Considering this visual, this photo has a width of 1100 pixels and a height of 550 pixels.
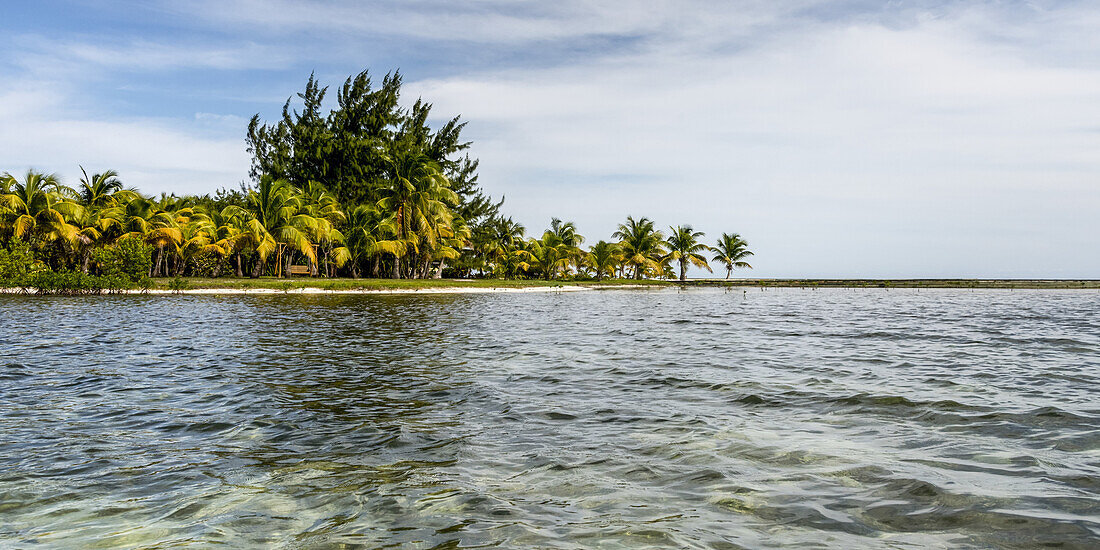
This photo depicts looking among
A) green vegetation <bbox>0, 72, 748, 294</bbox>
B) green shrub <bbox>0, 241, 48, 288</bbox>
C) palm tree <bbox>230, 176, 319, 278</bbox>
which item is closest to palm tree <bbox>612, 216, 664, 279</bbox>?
green vegetation <bbox>0, 72, 748, 294</bbox>

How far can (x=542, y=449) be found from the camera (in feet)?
18.0

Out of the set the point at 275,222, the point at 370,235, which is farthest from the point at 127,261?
the point at 370,235

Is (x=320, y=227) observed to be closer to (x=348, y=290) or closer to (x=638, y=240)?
(x=348, y=290)

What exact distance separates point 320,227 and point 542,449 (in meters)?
42.1

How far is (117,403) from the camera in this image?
7.20 metres

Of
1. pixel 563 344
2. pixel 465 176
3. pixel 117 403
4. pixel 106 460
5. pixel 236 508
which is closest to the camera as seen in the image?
pixel 236 508

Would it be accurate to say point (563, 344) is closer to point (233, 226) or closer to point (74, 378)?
point (74, 378)

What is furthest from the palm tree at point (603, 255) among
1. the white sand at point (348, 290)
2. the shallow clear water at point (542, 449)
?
the shallow clear water at point (542, 449)

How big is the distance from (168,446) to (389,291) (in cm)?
3677

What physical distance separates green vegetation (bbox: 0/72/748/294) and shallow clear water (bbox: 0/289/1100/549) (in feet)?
101

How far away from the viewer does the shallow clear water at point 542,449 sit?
3.73 m

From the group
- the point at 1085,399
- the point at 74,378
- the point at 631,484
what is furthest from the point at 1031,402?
the point at 74,378

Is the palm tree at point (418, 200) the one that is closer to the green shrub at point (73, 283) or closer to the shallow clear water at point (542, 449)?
the green shrub at point (73, 283)

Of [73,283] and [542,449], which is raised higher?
[73,283]
